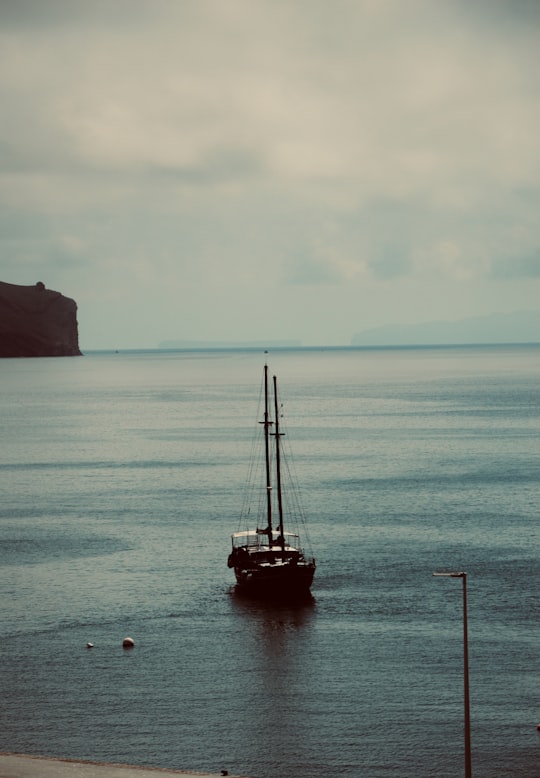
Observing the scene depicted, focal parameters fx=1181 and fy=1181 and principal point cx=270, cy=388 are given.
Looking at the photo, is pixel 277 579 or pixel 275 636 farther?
pixel 277 579

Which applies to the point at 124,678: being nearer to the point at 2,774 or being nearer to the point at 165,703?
the point at 165,703

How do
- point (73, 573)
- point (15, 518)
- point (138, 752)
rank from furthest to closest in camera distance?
1. point (15, 518)
2. point (73, 573)
3. point (138, 752)

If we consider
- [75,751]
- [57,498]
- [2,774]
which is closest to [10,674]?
[75,751]

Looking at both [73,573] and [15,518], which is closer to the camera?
[73,573]

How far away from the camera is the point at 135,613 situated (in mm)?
76062

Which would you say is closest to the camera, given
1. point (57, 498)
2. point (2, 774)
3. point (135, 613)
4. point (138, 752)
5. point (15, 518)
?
point (2, 774)

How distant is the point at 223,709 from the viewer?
5894 cm

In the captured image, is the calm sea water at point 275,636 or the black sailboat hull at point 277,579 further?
the black sailboat hull at point 277,579

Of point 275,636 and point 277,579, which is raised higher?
point 277,579

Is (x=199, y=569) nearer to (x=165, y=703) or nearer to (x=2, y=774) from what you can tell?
(x=165, y=703)

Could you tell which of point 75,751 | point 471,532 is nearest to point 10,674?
point 75,751

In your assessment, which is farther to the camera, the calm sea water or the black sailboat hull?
the black sailboat hull

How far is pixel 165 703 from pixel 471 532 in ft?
153

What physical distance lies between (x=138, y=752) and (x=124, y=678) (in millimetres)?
10366
